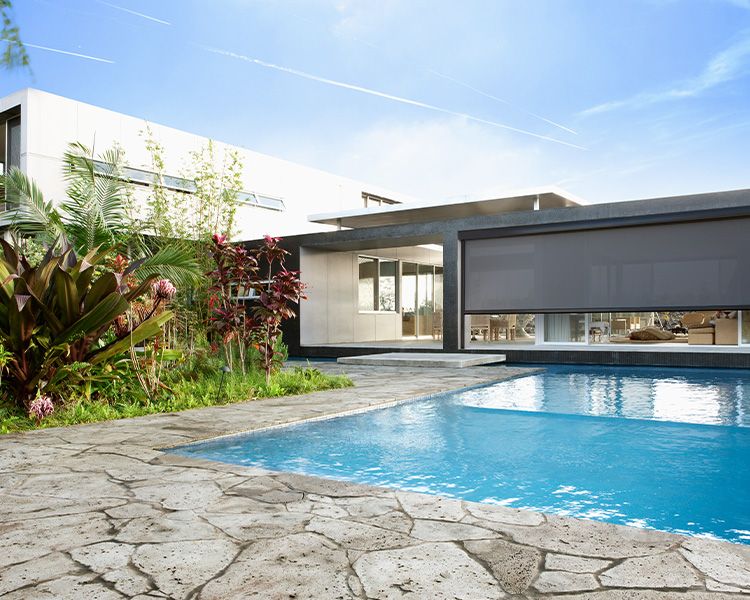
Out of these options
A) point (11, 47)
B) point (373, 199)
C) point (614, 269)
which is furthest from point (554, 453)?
point (373, 199)

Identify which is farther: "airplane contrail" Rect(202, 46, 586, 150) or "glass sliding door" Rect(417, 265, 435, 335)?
"airplane contrail" Rect(202, 46, 586, 150)

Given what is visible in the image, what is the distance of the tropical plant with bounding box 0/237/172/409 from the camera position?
5656 mm

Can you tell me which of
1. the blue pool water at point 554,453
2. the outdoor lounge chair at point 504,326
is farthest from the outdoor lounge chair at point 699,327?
the blue pool water at point 554,453

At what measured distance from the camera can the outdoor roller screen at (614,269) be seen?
12039mm

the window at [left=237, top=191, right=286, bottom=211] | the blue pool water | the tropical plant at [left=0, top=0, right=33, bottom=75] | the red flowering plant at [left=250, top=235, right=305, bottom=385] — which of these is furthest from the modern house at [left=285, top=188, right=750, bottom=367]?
the tropical plant at [left=0, top=0, right=33, bottom=75]

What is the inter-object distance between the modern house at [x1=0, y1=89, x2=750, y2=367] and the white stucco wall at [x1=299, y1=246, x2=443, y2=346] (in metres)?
0.04

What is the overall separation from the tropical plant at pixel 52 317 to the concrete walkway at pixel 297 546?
77.7 inches

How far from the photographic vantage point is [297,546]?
262 cm

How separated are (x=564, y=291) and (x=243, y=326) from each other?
7.84m

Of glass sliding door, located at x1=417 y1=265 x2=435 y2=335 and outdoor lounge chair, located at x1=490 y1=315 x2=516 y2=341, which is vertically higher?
glass sliding door, located at x1=417 y1=265 x2=435 y2=335

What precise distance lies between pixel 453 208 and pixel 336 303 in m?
4.32

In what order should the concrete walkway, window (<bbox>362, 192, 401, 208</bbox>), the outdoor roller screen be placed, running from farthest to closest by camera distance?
1. window (<bbox>362, 192, 401, 208</bbox>)
2. the outdoor roller screen
3. the concrete walkway

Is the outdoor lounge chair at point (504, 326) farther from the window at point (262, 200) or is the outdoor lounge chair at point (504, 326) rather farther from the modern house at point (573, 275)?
the window at point (262, 200)

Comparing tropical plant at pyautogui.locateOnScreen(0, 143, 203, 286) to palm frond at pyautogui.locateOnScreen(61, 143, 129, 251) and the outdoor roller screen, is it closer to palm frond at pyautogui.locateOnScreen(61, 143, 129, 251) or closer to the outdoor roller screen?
palm frond at pyautogui.locateOnScreen(61, 143, 129, 251)
